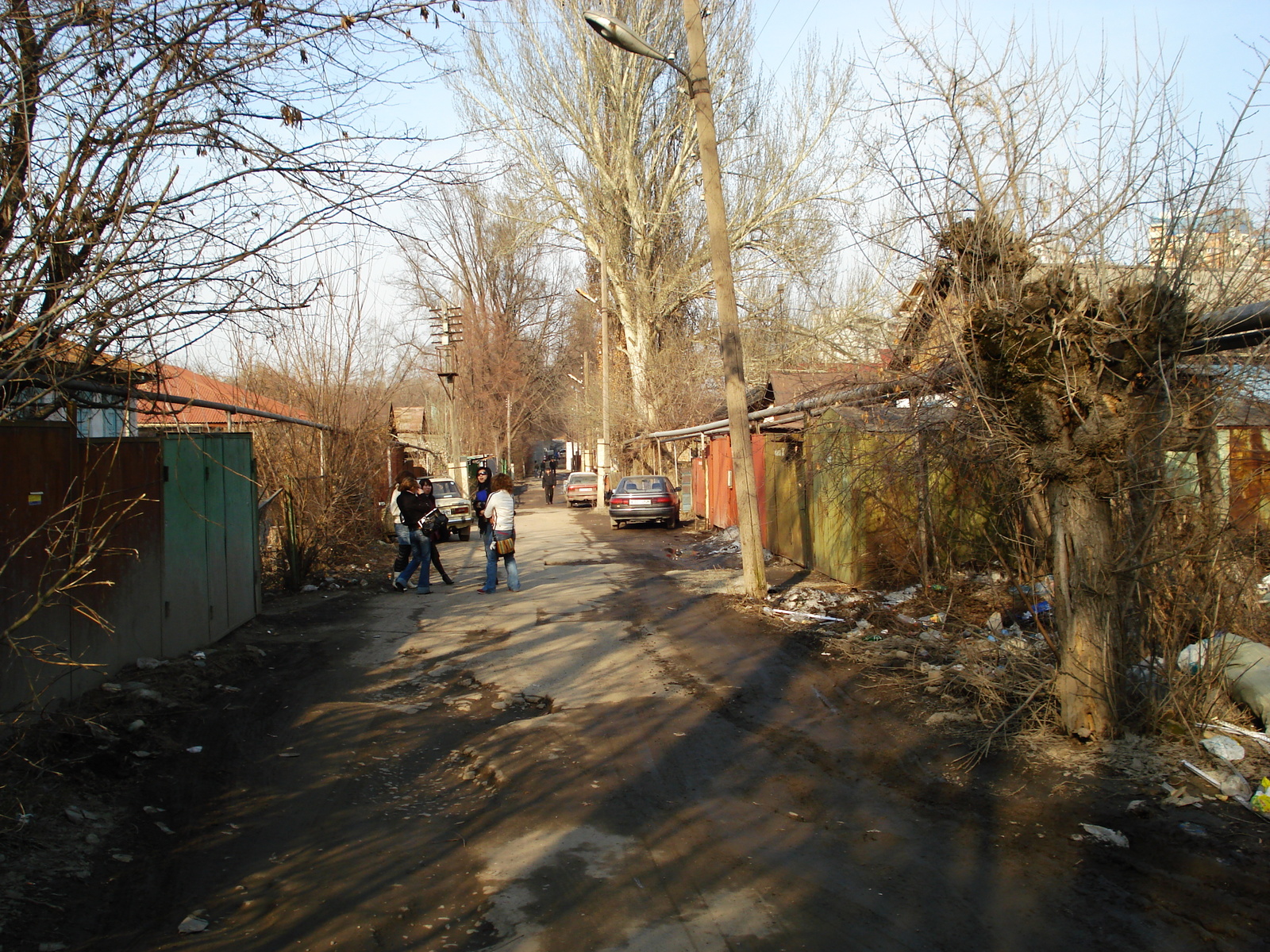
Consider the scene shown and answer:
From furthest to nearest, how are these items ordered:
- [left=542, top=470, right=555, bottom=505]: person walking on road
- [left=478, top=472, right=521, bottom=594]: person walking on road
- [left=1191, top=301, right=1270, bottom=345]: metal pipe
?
[left=542, top=470, right=555, bottom=505]: person walking on road, [left=478, top=472, right=521, bottom=594]: person walking on road, [left=1191, top=301, right=1270, bottom=345]: metal pipe

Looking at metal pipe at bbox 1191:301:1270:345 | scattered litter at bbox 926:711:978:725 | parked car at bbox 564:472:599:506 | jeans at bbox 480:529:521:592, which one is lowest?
scattered litter at bbox 926:711:978:725

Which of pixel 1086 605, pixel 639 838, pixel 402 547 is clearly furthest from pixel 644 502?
pixel 639 838

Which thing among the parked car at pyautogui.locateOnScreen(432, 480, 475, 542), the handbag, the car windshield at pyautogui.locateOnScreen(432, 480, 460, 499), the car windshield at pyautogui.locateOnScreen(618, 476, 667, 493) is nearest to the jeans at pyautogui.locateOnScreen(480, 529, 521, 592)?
the handbag

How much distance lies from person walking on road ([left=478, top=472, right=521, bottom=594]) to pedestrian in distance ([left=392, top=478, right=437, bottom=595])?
0.97m

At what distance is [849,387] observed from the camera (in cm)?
1047

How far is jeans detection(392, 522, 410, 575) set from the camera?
43.9 ft

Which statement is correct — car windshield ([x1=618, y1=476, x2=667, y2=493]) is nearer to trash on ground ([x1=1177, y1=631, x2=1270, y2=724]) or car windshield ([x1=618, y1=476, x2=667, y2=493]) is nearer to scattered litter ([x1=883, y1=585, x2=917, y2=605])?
scattered litter ([x1=883, y1=585, x2=917, y2=605])

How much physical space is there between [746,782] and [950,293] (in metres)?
3.78

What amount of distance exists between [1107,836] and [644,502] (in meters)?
21.1

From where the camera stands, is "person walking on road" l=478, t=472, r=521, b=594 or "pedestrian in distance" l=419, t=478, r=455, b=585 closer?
"person walking on road" l=478, t=472, r=521, b=594

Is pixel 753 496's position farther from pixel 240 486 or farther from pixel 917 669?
pixel 240 486

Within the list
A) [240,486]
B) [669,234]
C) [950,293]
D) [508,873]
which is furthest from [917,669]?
[669,234]

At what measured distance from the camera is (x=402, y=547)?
13.6m

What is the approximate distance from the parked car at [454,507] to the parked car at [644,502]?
4.13m
